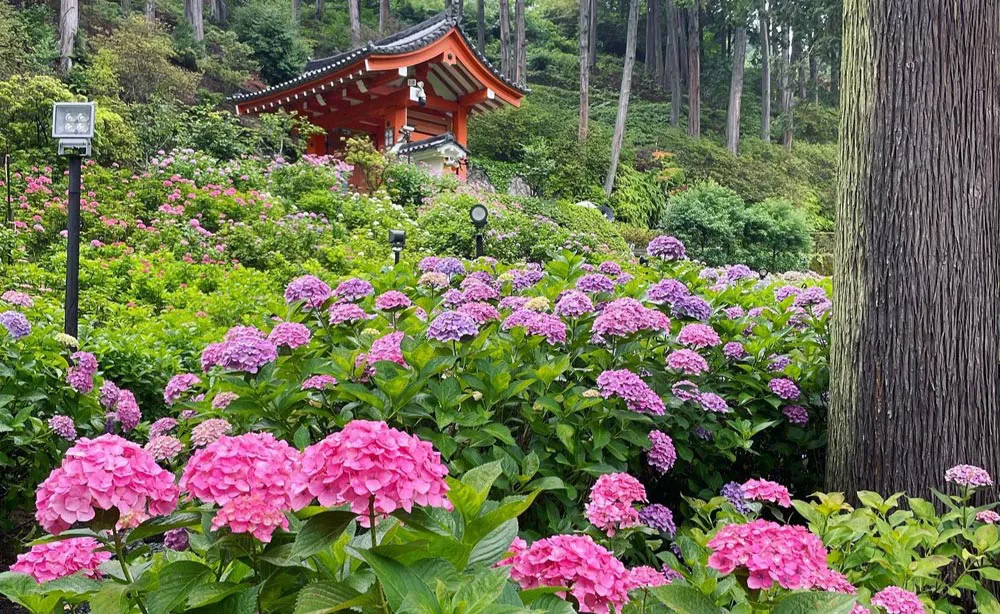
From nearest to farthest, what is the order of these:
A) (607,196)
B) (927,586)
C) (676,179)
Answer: (927,586)
(607,196)
(676,179)

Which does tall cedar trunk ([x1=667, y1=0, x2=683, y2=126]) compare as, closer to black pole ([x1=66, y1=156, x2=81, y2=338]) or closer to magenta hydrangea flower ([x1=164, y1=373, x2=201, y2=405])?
black pole ([x1=66, y1=156, x2=81, y2=338])

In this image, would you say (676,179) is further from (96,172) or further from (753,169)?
(96,172)

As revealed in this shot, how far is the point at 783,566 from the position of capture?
98cm

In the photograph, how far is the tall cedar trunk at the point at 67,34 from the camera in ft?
50.3

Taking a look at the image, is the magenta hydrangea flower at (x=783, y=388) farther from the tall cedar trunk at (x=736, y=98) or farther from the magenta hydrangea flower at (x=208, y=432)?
the tall cedar trunk at (x=736, y=98)

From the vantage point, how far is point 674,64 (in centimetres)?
2850

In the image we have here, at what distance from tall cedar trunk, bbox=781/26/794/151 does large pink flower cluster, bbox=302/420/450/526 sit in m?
26.2

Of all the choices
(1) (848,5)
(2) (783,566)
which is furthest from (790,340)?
(2) (783,566)

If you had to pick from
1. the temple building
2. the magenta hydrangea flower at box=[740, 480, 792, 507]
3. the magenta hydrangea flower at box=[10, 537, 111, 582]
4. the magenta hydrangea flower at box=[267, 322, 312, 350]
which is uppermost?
the temple building

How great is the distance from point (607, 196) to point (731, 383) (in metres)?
16.4

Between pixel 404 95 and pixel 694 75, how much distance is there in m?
16.8

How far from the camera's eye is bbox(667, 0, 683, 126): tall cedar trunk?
93.2 ft

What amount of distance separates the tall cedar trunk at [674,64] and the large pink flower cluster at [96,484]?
96.3 ft

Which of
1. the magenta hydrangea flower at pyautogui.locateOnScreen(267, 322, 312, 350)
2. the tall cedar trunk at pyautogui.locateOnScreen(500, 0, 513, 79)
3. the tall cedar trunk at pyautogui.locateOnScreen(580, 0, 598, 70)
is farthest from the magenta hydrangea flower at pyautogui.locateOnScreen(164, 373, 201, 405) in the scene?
the tall cedar trunk at pyautogui.locateOnScreen(580, 0, 598, 70)
